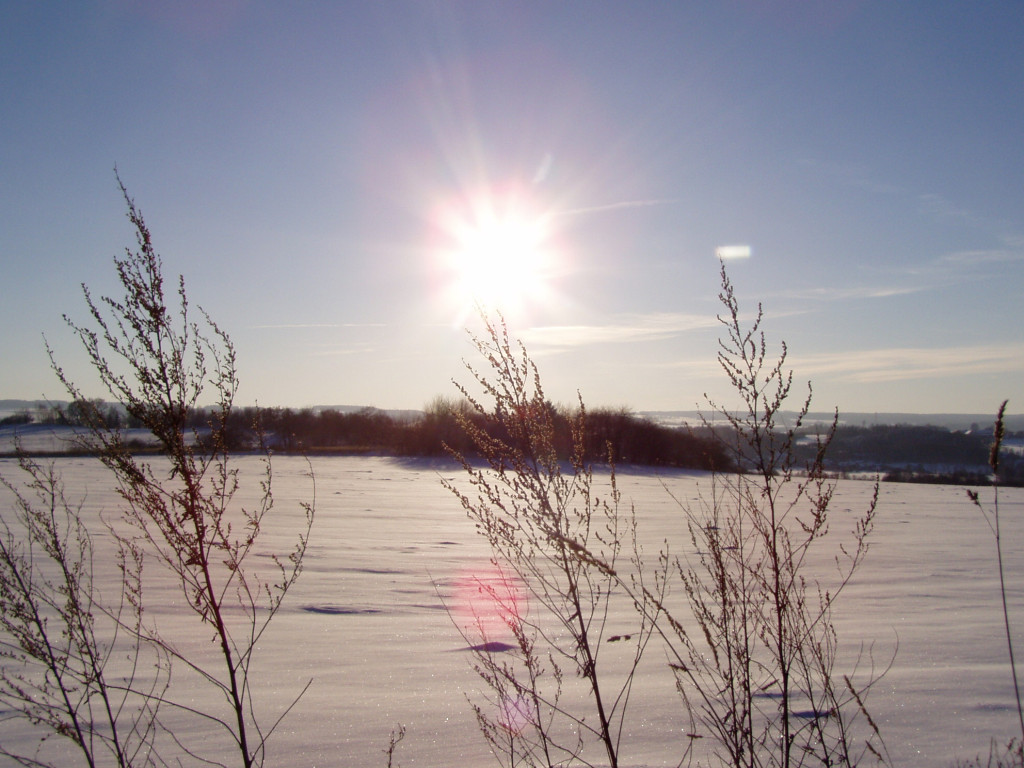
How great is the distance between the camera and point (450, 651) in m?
6.21

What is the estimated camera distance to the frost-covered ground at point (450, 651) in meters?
4.09

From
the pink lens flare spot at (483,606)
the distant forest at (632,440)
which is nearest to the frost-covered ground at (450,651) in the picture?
the pink lens flare spot at (483,606)

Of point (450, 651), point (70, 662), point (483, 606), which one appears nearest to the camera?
point (70, 662)

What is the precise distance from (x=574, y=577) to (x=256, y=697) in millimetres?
3380

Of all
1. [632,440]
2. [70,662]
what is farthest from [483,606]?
[632,440]

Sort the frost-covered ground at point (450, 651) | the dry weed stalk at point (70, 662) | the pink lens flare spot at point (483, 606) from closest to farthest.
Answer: the dry weed stalk at point (70, 662)
the frost-covered ground at point (450, 651)
the pink lens flare spot at point (483, 606)

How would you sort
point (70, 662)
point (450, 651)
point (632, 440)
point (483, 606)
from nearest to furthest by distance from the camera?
point (70, 662)
point (450, 651)
point (483, 606)
point (632, 440)

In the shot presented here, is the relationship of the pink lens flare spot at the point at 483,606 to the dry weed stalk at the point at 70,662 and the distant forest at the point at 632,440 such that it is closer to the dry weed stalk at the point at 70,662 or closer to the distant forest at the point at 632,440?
the dry weed stalk at the point at 70,662

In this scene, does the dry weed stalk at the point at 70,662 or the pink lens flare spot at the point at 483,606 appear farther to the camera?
the pink lens flare spot at the point at 483,606

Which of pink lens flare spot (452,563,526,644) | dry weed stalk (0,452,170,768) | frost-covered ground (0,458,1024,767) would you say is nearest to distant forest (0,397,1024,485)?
frost-covered ground (0,458,1024,767)

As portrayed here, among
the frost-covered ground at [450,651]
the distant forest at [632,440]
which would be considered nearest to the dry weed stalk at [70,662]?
the frost-covered ground at [450,651]

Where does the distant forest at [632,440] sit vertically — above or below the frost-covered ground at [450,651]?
above

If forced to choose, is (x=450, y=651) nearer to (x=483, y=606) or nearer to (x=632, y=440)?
(x=483, y=606)

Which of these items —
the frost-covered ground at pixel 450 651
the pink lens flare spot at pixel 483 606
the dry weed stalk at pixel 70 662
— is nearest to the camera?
the dry weed stalk at pixel 70 662
